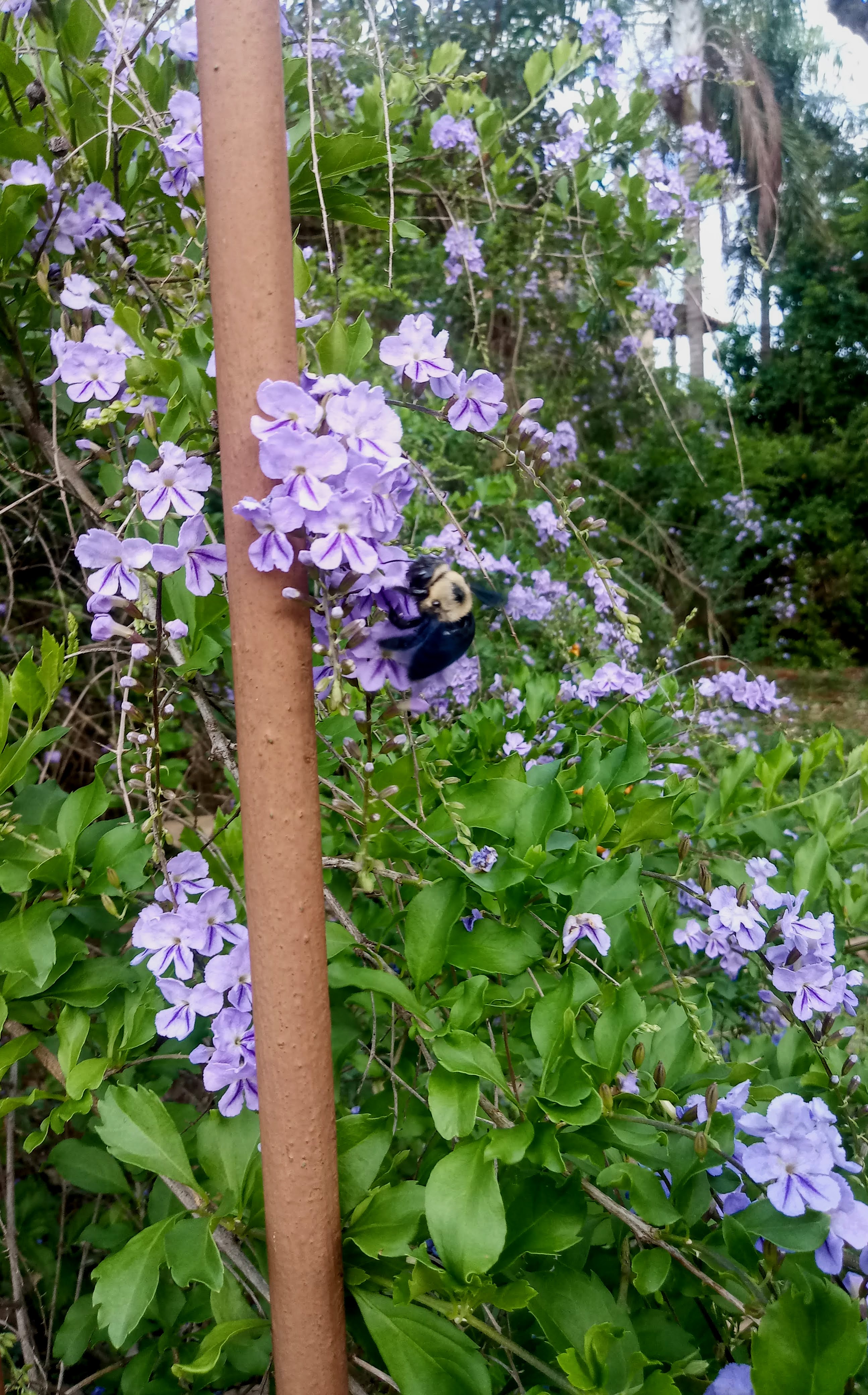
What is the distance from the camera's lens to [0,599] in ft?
7.09

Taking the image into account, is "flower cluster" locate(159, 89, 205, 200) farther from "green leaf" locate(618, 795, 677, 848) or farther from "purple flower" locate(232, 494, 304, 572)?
"green leaf" locate(618, 795, 677, 848)

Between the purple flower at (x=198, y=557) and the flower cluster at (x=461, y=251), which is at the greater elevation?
the flower cluster at (x=461, y=251)

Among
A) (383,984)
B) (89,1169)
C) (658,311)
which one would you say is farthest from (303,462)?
(658,311)

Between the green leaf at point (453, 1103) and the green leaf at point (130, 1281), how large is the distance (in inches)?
10.4

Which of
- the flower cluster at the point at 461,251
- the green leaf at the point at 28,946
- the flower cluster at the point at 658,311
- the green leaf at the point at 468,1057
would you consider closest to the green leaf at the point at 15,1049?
the green leaf at the point at 28,946

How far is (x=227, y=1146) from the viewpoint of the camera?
774 mm

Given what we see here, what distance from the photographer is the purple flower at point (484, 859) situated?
80 cm

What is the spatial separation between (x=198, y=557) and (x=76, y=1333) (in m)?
0.88

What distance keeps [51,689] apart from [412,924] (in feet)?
1.31

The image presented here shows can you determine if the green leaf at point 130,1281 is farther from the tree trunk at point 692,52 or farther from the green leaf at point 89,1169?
the tree trunk at point 692,52


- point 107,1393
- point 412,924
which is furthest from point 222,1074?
point 107,1393

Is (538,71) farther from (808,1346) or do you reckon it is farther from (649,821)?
(808,1346)

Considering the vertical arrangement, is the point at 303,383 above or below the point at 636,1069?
above

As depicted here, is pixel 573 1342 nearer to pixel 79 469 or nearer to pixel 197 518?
pixel 197 518
